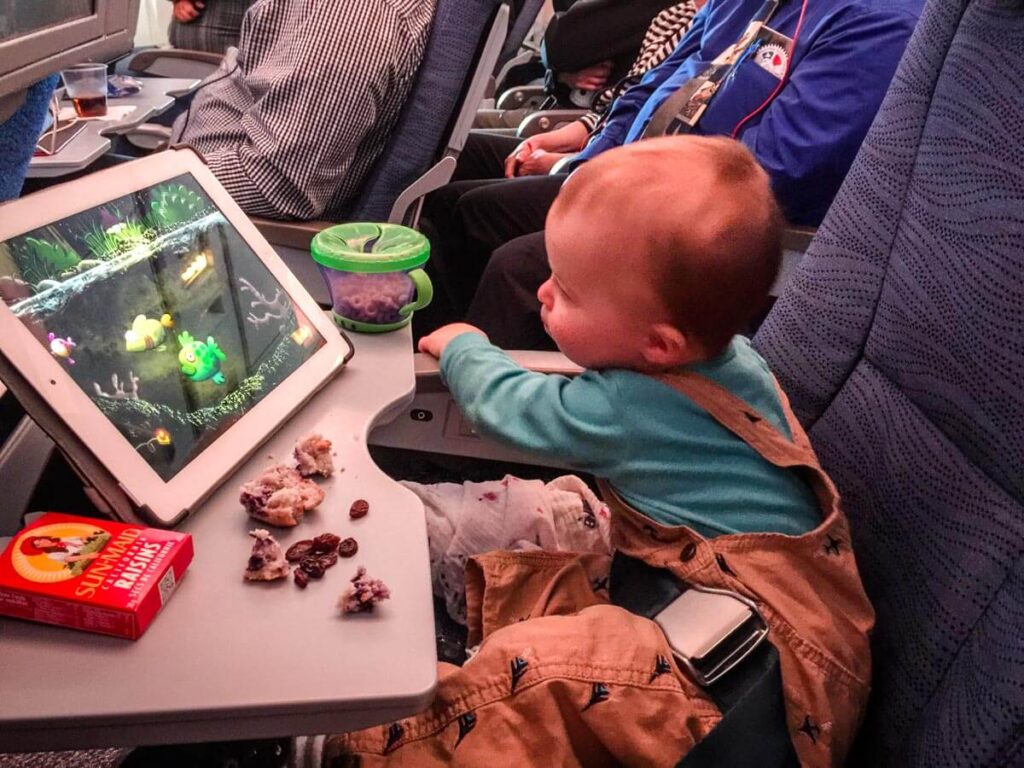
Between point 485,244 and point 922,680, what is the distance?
1.43m

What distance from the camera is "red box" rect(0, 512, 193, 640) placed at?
0.57 m

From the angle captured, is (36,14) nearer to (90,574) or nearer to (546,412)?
(90,574)

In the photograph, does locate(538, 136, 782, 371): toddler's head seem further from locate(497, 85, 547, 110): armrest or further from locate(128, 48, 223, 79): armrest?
locate(497, 85, 547, 110): armrest

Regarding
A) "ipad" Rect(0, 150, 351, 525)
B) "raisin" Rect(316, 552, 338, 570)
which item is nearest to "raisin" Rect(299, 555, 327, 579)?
"raisin" Rect(316, 552, 338, 570)

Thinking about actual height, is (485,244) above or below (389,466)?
above

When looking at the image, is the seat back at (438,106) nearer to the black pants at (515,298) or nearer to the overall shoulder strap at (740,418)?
the black pants at (515,298)

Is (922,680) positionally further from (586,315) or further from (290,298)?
(290,298)

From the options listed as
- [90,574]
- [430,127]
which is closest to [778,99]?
[430,127]

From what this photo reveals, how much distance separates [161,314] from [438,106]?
872 millimetres

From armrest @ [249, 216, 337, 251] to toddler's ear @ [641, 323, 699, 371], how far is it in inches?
32.1

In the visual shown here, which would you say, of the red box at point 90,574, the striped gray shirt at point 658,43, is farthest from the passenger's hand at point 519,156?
the red box at point 90,574

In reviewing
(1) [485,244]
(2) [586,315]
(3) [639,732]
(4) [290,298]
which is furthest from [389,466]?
(3) [639,732]

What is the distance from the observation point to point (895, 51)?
4.53 feet

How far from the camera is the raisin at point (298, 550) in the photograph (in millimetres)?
668
